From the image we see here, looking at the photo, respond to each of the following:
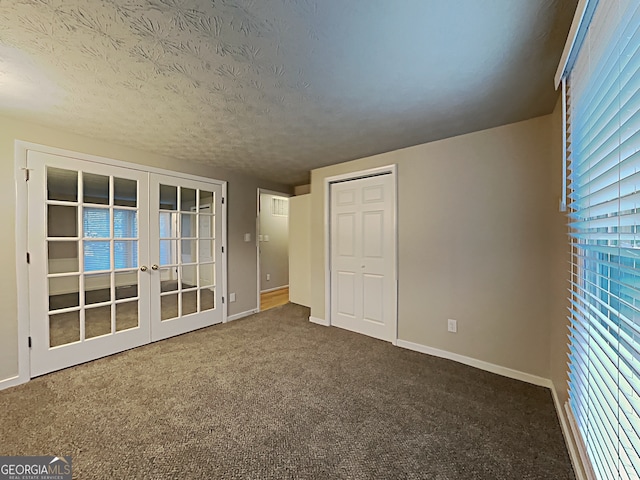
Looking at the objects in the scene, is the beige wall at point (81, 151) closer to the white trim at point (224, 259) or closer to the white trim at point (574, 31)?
the white trim at point (224, 259)

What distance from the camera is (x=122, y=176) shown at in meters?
2.83

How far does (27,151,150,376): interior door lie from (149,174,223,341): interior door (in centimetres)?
14

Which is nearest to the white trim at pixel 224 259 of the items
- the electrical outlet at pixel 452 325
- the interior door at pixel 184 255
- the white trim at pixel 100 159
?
the interior door at pixel 184 255

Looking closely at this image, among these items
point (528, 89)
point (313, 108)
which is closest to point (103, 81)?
point (313, 108)

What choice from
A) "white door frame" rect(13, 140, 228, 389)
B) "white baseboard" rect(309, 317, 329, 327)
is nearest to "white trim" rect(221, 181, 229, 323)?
"white baseboard" rect(309, 317, 329, 327)

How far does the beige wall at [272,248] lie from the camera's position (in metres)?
5.94

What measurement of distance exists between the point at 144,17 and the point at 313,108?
1121 mm

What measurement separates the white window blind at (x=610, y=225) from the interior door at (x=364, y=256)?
71.5 inches

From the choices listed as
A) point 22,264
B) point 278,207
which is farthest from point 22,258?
point 278,207

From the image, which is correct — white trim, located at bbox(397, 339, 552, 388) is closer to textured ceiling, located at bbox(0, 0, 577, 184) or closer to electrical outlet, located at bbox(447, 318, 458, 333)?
electrical outlet, located at bbox(447, 318, 458, 333)

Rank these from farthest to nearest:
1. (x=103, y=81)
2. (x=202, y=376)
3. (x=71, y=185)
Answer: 1. (x=71, y=185)
2. (x=202, y=376)
3. (x=103, y=81)

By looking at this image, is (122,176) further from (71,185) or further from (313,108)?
(313,108)

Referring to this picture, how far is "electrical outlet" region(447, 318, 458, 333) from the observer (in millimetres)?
2617

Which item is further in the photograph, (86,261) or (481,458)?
(86,261)
